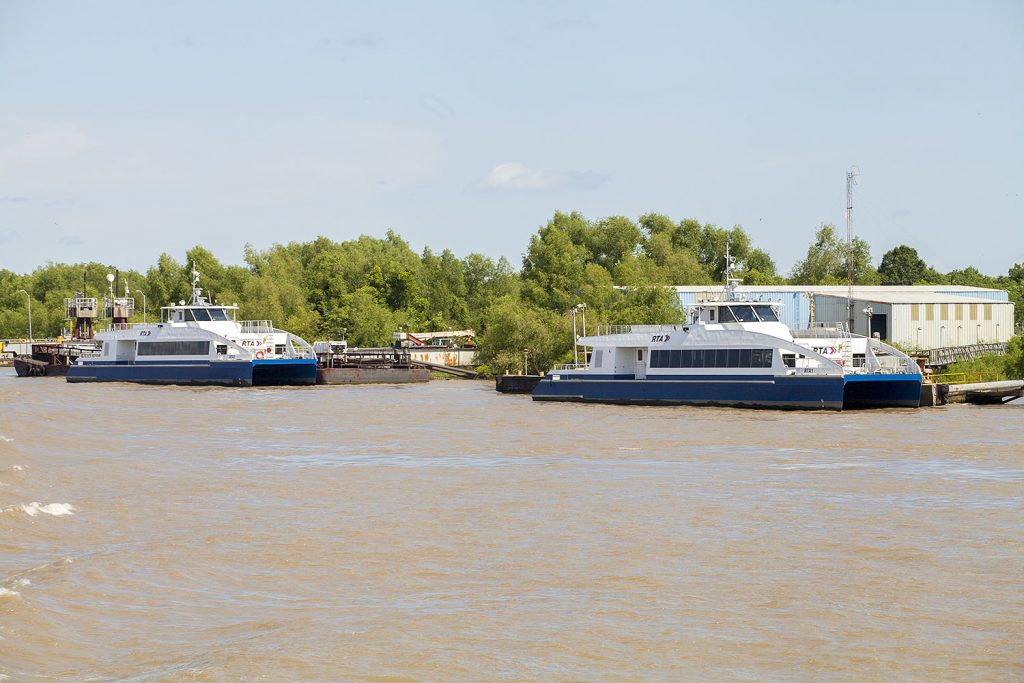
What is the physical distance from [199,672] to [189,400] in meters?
50.9

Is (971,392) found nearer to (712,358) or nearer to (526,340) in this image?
(712,358)

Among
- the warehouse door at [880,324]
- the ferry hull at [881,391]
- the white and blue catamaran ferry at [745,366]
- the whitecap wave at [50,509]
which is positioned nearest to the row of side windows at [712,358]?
the white and blue catamaran ferry at [745,366]

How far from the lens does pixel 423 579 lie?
58.4ft

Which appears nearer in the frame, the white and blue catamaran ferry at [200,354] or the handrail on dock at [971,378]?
the handrail on dock at [971,378]

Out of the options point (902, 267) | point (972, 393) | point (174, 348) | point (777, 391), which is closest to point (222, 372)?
point (174, 348)

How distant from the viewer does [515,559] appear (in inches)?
755

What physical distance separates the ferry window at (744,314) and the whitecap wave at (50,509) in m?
35.4

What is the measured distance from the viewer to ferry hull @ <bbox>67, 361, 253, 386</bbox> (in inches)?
2945

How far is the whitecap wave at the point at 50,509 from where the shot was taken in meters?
23.0

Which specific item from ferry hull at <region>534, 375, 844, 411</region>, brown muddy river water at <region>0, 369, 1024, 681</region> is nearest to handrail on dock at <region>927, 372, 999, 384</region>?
ferry hull at <region>534, 375, 844, 411</region>

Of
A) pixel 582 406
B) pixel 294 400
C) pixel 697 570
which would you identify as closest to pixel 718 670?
pixel 697 570

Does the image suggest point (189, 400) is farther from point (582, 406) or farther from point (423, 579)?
point (423, 579)

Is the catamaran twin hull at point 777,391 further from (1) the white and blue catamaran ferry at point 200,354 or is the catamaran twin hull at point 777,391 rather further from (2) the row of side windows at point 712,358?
(1) the white and blue catamaran ferry at point 200,354

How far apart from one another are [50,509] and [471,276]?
108122mm
